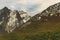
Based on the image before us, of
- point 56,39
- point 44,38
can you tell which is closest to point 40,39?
point 44,38

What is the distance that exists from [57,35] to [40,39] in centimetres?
1412

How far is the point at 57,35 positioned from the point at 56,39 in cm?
709

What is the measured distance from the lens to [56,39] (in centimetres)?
18700

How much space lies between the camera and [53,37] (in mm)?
193250

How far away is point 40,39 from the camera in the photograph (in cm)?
19950

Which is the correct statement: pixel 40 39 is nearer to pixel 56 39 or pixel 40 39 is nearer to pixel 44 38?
pixel 44 38

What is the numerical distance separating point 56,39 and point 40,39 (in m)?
16.6

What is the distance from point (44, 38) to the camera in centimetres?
19838

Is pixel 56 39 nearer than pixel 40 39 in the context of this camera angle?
Yes

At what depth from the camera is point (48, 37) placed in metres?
197

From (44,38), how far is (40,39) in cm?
330

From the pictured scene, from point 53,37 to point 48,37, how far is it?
5173mm

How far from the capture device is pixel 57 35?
7618 inches
